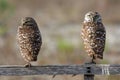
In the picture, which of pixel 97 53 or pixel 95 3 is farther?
pixel 95 3

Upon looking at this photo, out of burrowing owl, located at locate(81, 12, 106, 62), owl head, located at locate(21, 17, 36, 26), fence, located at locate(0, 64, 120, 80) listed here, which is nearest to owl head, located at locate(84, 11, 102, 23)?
burrowing owl, located at locate(81, 12, 106, 62)

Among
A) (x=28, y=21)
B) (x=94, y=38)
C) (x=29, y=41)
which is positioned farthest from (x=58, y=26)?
(x=29, y=41)

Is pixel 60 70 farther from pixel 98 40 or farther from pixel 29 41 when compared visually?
pixel 98 40

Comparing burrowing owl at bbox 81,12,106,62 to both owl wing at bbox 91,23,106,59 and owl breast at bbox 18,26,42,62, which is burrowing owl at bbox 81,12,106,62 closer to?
owl wing at bbox 91,23,106,59

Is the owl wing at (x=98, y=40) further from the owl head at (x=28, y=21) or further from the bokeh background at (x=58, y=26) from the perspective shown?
the bokeh background at (x=58, y=26)

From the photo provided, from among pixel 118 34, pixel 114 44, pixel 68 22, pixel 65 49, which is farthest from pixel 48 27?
pixel 65 49

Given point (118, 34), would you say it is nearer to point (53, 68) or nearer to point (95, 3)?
point (95, 3)
